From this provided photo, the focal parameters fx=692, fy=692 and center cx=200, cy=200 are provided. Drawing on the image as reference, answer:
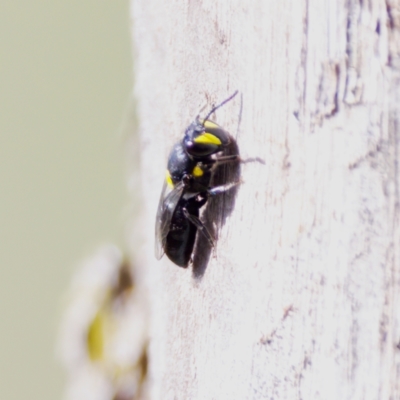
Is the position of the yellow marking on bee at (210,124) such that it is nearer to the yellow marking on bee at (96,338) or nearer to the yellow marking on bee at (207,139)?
the yellow marking on bee at (207,139)

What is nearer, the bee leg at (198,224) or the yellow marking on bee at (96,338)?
the bee leg at (198,224)

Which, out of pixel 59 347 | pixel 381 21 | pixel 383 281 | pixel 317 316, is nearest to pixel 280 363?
pixel 317 316

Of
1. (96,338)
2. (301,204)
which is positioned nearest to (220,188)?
(301,204)

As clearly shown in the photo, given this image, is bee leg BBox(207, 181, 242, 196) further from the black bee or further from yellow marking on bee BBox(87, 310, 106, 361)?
yellow marking on bee BBox(87, 310, 106, 361)

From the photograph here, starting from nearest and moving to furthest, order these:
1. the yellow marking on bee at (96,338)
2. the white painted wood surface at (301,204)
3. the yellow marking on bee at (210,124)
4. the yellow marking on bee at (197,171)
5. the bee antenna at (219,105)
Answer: the white painted wood surface at (301,204), the bee antenna at (219,105), the yellow marking on bee at (210,124), the yellow marking on bee at (197,171), the yellow marking on bee at (96,338)

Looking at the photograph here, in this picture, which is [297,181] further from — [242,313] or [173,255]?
[173,255]

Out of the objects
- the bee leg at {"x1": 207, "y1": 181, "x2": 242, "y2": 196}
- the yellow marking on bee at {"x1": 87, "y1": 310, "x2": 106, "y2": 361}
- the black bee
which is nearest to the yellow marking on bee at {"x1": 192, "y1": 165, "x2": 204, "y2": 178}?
the black bee

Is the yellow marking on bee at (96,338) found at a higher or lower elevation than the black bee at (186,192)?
lower

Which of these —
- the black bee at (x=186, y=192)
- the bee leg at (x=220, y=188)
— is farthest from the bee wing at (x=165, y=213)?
the bee leg at (x=220, y=188)

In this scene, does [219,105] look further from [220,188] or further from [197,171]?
[197,171]
